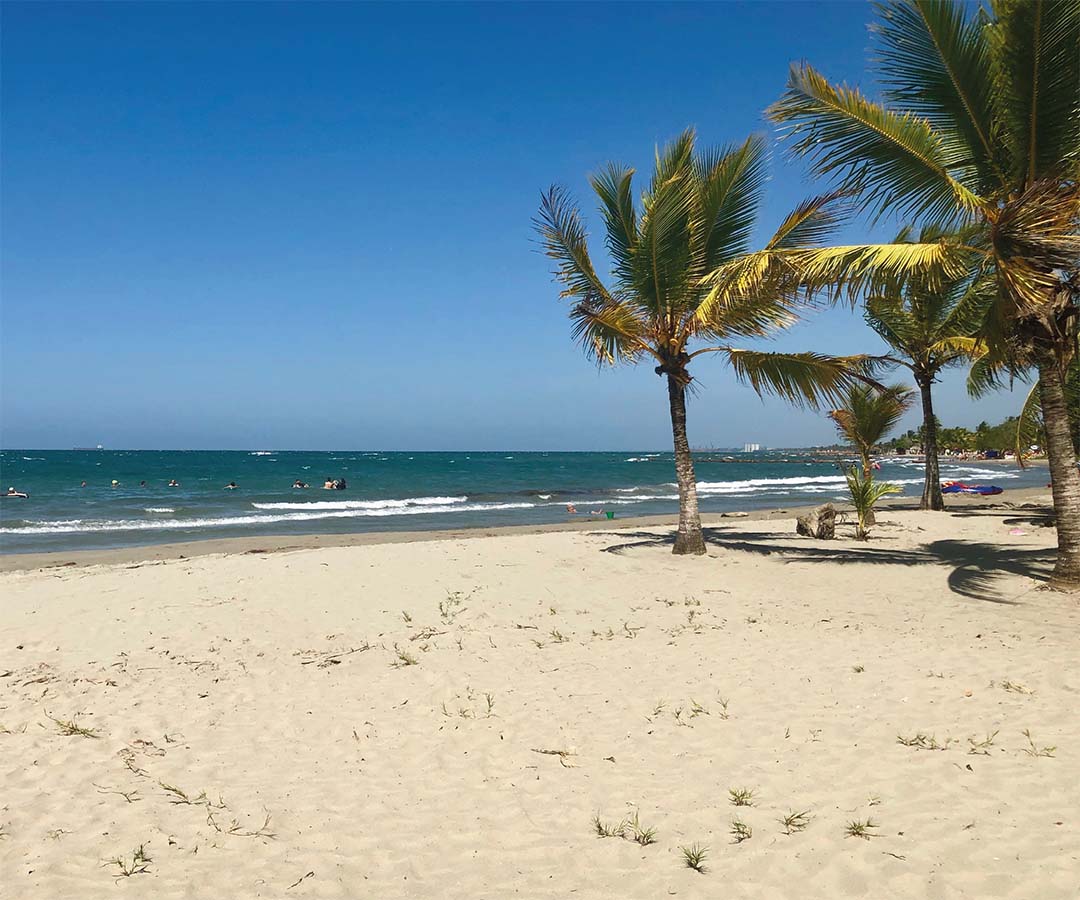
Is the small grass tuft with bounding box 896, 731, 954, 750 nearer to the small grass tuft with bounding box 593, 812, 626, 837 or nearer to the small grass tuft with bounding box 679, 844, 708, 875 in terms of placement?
the small grass tuft with bounding box 679, 844, 708, 875

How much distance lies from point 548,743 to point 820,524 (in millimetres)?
11631

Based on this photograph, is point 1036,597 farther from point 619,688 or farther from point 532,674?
point 532,674

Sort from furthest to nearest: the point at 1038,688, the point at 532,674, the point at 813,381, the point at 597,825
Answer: the point at 813,381 < the point at 532,674 < the point at 1038,688 < the point at 597,825

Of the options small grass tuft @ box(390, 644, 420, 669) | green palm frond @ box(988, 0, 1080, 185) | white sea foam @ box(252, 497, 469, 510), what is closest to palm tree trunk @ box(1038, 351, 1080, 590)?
green palm frond @ box(988, 0, 1080, 185)

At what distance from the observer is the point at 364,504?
36531mm

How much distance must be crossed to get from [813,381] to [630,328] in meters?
3.06

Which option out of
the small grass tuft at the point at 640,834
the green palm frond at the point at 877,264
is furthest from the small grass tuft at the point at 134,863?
the green palm frond at the point at 877,264

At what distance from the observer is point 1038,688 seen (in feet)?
16.9

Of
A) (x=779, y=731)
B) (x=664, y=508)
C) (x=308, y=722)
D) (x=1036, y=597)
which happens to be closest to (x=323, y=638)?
(x=308, y=722)

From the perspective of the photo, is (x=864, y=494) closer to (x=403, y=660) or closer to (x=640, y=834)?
(x=403, y=660)

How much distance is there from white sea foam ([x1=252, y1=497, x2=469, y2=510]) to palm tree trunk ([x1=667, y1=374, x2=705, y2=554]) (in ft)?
80.7

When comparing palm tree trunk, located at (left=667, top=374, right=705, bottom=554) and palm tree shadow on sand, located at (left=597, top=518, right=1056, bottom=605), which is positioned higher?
palm tree trunk, located at (left=667, top=374, right=705, bottom=554)

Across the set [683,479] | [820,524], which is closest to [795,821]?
[683,479]

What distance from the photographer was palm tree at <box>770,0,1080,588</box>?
24.0 ft
